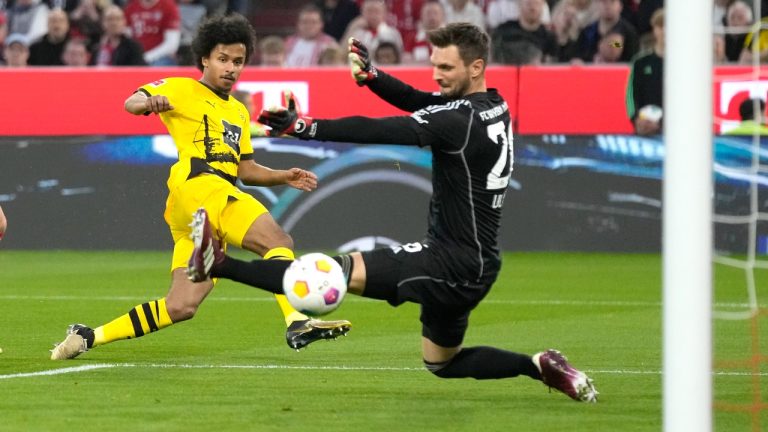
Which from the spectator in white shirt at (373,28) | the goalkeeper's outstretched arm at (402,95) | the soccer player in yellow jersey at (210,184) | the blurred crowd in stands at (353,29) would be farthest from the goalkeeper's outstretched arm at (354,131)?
the spectator in white shirt at (373,28)

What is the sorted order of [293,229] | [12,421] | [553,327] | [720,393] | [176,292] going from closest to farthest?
[12,421] → [720,393] → [176,292] → [553,327] → [293,229]

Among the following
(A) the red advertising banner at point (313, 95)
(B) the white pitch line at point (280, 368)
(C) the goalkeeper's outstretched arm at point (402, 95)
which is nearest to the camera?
(C) the goalkeeper's outstretched arm at point (402, 95)

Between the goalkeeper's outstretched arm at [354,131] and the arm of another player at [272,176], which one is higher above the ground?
the goalkeeper's outstretched arm at [354,131]

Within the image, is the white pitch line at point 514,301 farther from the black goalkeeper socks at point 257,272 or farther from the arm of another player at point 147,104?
the black goalkeeper socks at point 257,272

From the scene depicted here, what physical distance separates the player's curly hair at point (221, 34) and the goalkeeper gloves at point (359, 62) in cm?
138

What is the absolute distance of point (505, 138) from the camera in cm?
641

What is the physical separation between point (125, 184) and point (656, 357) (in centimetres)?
763

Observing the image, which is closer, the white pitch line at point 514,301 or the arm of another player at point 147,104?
the arm of another player at point 147,104

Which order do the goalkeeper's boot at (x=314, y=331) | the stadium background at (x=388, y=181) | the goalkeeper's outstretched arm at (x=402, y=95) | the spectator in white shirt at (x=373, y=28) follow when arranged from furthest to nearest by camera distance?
the spectator in white shirt at (x=373, y=28), the stadium background at (x=388, y=181), the goalkeeper's boot at (x=314, y=331), the goalkeeper's outstretched arm at (x=402, y=95)

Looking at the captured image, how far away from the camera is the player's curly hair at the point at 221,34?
8.09 m

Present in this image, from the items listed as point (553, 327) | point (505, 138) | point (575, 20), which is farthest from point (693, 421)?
point (575, 20)

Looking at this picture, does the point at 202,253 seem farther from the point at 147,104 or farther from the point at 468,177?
the point at 147,104

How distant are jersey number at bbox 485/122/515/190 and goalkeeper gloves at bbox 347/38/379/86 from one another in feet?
2.67

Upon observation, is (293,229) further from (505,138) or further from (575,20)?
(505,138)
